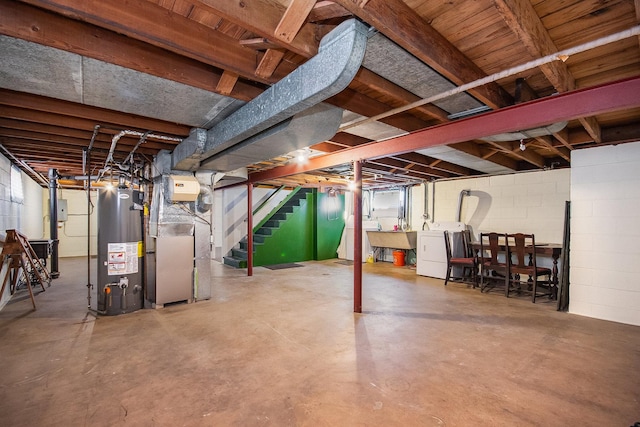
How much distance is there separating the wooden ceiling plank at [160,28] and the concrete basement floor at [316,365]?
7.13 feet

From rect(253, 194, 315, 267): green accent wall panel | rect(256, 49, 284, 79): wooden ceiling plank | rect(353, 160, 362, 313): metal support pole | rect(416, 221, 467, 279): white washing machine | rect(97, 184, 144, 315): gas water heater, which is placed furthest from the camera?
rect(253, 194, 315, 267): green accent wall panel

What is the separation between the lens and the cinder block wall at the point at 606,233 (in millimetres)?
3578

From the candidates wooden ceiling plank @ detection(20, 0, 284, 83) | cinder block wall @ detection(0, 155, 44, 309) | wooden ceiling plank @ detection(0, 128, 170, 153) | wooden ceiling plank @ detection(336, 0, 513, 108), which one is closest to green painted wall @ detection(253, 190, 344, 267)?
wooden ceiling plank @ detection(0, 128, 170, 153)

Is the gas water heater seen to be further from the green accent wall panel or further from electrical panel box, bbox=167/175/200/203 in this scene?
the green accent wall panel

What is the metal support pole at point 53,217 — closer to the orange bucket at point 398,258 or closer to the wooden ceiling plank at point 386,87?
the wooden ceiling plank at point 386,87

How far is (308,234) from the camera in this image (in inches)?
334

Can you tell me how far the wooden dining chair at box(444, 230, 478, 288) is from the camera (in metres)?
5.34

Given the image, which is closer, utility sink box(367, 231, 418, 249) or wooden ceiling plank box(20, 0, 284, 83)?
wooden ceiling plank box(20, 0, 284, 83)

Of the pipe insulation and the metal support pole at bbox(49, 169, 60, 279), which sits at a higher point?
the pipe insulation

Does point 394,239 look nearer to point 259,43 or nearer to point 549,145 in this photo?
point 549,145

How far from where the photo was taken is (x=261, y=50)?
1995 millimetres

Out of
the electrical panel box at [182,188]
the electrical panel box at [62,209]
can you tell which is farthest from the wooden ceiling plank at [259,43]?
the electrical panel box at [62,209]

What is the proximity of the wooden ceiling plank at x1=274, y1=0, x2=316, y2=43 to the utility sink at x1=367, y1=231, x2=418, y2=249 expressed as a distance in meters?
6.15

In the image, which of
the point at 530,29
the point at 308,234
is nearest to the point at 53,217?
the point at 308,234
